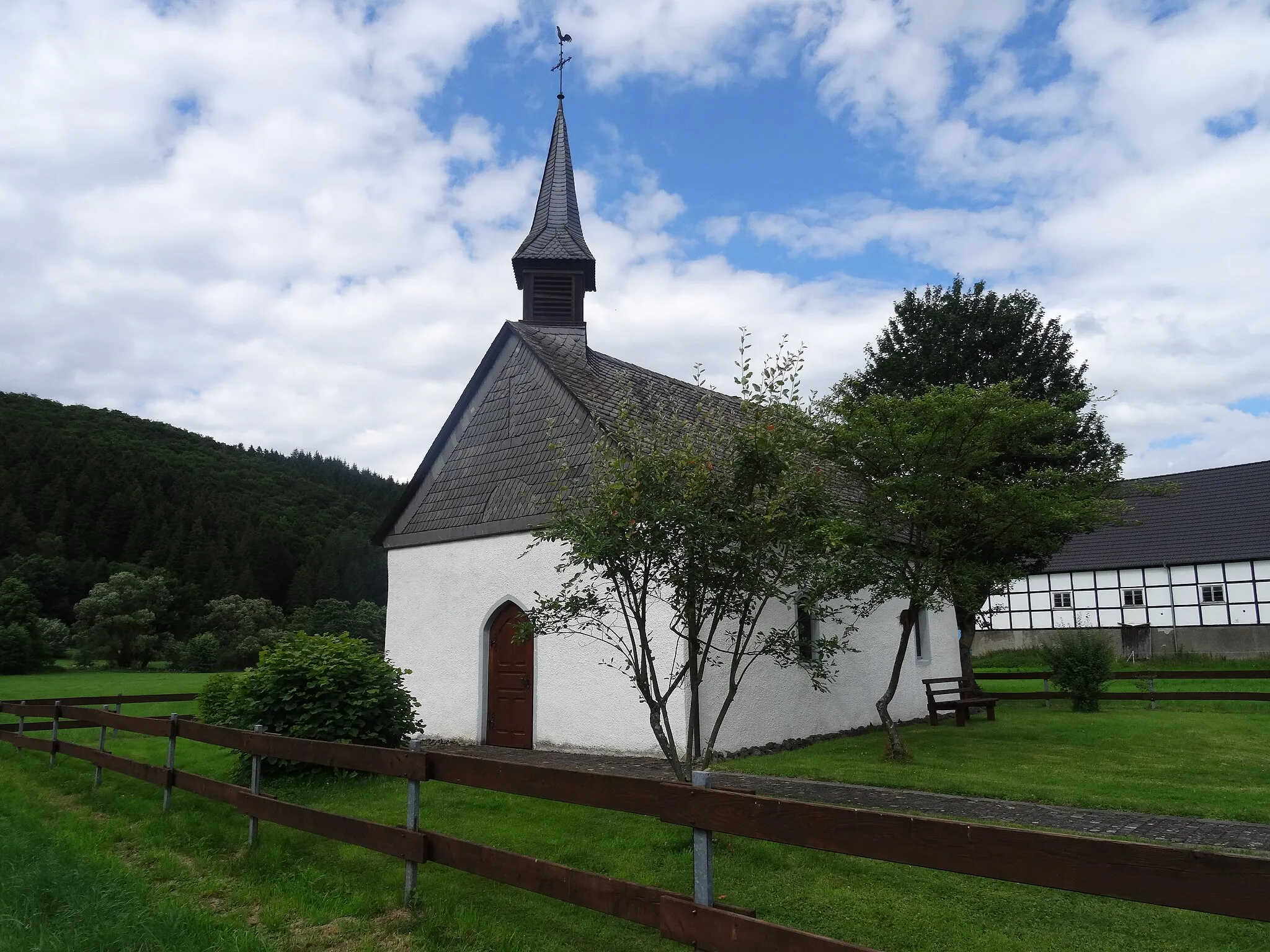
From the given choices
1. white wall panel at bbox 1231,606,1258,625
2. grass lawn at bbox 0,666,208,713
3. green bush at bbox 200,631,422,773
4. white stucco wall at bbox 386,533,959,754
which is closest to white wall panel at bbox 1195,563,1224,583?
white wall panel at bbox 1231,606,1258,625

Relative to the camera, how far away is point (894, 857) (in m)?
3.17

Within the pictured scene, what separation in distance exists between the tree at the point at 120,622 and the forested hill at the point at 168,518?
18.0 feet

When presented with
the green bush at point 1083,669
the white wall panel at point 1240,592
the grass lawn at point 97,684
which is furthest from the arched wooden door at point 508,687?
the white wall panel at point 1240,592

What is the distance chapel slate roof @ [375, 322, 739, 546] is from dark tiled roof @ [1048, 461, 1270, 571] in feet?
80.9

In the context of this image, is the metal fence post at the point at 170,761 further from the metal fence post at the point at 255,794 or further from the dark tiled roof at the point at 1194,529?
the dark tiled roof at the point at 1194,529

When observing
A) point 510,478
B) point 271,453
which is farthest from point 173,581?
point 510,478

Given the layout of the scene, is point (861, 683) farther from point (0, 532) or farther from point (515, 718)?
point (0, 532)

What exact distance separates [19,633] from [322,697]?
38248mm

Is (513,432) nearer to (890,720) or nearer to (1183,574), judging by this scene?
(890,720)

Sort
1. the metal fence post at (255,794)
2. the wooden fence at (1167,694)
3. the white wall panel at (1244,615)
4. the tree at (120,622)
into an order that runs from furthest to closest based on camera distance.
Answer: the tree at (120,622) → the white wall panel at (1244,615) → the wooden fence at (1167,694) → the metal fence post at (255,794)

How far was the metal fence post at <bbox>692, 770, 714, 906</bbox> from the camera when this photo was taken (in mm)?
3684

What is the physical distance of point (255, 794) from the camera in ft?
21.4

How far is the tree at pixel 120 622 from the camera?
45375 mm

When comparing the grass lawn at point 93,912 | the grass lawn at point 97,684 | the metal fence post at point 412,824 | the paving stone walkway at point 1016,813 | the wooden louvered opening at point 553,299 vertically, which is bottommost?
the grass lawn at point 97,684
